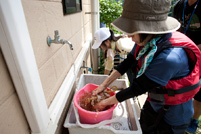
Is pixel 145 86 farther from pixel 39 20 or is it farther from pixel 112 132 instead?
pixel 39 20

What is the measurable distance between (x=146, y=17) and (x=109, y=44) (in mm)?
1752

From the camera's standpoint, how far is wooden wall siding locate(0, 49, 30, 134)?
0.52 m

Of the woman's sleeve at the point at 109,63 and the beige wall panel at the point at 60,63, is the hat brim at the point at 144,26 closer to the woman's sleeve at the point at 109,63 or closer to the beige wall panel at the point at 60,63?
the beige wall panel at the point at 60,63

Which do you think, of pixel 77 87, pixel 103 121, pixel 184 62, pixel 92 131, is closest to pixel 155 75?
pixel 184 62

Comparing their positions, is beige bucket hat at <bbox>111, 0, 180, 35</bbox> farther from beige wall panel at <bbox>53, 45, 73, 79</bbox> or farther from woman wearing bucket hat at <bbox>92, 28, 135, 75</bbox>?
woman wearing bucket hat at <bbox>92, 28, 135, 75</bbox>

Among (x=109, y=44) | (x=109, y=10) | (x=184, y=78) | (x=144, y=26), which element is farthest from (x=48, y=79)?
(x=109, y=10)

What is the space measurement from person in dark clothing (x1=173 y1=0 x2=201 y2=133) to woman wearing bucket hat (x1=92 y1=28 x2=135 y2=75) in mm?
1071

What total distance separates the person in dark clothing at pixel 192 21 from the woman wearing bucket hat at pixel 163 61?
74 centimetres

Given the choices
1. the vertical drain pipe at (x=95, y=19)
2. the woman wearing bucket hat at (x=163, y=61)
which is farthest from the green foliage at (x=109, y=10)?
the woman wearing bucket hat at (x=163, y=61)

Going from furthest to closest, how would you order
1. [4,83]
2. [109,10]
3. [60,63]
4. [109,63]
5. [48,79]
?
[109,10]
[109,63]
[60,63]
[48,79]
[4,83]

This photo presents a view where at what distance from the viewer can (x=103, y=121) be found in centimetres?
104

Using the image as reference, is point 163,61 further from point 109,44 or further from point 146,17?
point 109,44

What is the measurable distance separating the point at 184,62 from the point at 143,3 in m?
0.53

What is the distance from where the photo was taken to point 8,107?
1.84 ft
